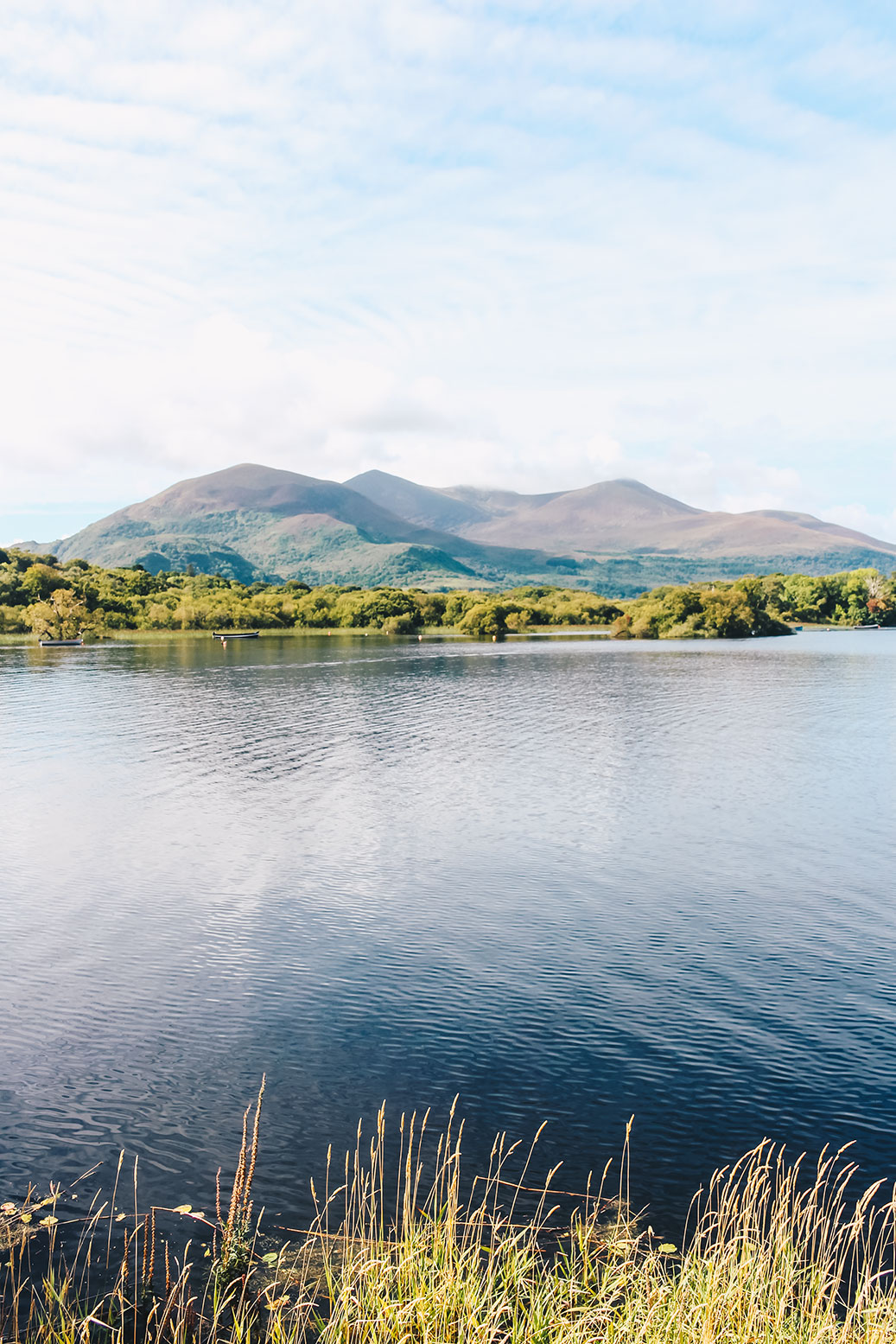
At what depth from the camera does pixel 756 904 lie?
87.6 feet

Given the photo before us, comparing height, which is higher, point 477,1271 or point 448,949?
point 448,949

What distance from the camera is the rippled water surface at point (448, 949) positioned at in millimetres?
15438

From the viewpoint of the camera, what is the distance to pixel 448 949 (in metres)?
23.5

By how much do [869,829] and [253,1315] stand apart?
1200 inches

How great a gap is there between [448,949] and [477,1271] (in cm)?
1181

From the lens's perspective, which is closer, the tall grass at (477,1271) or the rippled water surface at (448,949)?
the tall grass at (477,1271)

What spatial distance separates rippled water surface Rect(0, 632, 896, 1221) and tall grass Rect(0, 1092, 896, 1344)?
89 cm

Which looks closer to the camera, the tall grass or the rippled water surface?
the tall grass

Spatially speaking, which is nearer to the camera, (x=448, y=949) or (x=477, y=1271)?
(x=477, y=1271)

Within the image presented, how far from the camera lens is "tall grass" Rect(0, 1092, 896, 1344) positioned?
32.5 feet

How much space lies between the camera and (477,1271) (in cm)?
1169

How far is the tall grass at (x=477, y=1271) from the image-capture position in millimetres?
9914

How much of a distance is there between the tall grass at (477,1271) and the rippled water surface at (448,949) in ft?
2.93

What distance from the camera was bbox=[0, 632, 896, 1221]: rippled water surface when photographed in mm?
15438
